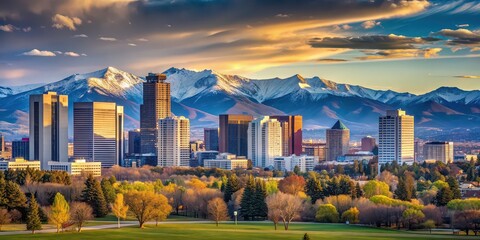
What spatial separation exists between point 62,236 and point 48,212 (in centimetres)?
1377

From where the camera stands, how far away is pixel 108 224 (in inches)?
3526

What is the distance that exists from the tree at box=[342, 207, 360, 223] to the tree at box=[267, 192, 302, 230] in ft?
15.2

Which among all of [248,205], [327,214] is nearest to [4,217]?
[248,205]

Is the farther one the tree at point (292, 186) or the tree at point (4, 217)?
the tree at point (292, 186)

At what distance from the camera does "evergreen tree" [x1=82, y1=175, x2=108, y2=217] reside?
9944cm

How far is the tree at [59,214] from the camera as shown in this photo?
82750 mm

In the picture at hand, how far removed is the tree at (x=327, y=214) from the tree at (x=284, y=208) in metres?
2.23

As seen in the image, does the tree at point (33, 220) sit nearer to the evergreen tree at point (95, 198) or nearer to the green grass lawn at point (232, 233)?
the green grass lawn at point (232, 233)

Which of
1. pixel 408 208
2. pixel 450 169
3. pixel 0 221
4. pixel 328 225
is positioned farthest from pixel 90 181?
pixel 450 169

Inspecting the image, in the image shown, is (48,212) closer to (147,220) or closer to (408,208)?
(147,220)

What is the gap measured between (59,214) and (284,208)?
71.4 ft

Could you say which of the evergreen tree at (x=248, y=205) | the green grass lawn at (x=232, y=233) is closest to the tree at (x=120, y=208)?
the green grass lawn at (x=232, y=233)

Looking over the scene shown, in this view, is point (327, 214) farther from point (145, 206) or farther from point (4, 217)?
point (4, 217)

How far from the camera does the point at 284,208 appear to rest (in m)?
92.7
